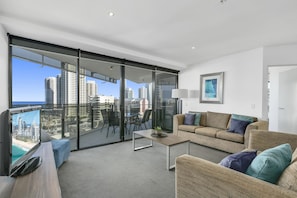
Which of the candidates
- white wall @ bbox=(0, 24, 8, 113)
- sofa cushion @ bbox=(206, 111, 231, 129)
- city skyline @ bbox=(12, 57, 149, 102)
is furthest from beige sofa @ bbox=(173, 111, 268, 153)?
white wall @ bbox=(0, 24, 8, 113)

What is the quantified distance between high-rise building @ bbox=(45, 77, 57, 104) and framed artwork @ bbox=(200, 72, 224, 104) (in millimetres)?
4117

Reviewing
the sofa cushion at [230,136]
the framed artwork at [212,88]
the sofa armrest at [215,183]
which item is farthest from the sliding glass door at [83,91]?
the sofa armrest at [215,183]

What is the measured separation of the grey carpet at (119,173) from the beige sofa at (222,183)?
0.79 meters

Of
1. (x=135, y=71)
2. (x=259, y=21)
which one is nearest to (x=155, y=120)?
(x=135, y=71)

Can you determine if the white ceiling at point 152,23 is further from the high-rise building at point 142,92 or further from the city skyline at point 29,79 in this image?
the high-rise building at point 142,92

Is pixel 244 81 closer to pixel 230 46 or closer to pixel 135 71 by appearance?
pixel 230 46

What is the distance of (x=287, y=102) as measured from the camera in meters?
4.41

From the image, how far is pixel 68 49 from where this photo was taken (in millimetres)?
3396

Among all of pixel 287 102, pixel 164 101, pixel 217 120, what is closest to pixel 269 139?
pixel 217 120

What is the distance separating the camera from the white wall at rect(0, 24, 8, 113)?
243 cm

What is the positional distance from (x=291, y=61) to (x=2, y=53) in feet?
18.8

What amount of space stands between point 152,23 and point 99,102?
2447 millimetres

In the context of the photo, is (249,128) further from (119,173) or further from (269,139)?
(119,173)

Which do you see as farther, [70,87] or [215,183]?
[70,87]
